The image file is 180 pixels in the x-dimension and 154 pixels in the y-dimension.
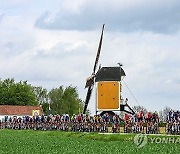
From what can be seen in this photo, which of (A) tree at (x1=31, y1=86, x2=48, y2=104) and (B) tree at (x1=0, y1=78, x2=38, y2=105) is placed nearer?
(B) tree at (x1=0, y1=78, x2=38, y2=105)

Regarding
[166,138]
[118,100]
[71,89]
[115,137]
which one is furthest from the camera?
[71,89]

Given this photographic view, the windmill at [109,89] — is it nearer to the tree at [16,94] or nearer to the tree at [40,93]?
the tree at [16,94]

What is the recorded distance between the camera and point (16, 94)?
139 m

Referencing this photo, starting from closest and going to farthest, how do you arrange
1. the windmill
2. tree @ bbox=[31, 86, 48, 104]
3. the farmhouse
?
the windmill, the farmhouse, tree @ bbox=[31, 86, 48, 104]

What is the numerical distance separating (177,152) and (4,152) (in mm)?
8670

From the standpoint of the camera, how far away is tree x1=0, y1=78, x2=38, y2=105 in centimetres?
13646

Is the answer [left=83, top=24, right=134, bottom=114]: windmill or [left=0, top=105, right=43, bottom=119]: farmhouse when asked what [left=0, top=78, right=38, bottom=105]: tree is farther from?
[left=83, top=24, right=134, bottom=114]: windmill

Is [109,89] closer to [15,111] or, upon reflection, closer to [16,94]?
[15,111]

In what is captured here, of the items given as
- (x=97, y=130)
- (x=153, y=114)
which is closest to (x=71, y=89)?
(x=97, y=130)

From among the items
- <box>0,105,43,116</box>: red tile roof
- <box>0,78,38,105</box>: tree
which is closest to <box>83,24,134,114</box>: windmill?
<box>0,105,43,116</box>: red tile roof

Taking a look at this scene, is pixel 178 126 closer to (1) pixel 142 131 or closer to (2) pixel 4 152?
(1) pixel 142 131

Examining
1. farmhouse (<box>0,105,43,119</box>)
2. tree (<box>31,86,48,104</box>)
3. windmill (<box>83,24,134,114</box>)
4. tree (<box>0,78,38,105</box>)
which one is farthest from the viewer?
tree (<box>31,86,48,104</box>)

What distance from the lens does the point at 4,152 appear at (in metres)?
29.0

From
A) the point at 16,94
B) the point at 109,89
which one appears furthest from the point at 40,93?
the point at 109,89
